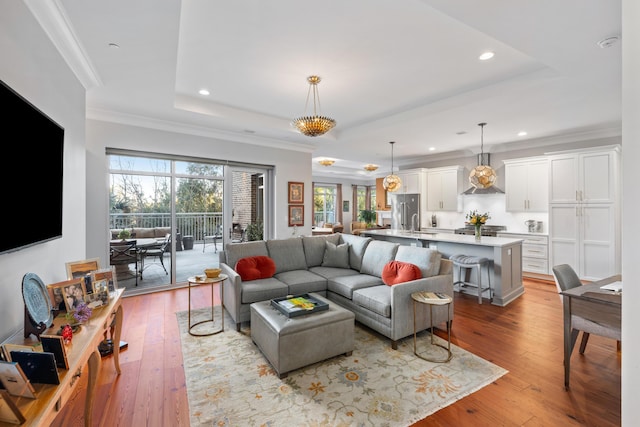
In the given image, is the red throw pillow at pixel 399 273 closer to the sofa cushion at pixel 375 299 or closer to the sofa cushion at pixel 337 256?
the sofa cushion at pixel 375 299

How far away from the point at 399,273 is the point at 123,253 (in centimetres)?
423

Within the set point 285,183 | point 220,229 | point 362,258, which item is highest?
point 285,183

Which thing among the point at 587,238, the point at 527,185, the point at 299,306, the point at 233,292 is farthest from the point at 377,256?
the point at 527,185

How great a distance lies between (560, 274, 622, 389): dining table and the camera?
1.97 metres

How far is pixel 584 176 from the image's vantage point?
5219 millimetres

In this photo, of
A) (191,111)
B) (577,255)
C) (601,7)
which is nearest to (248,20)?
(191,111)

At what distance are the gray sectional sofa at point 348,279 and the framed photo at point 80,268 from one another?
130 cm

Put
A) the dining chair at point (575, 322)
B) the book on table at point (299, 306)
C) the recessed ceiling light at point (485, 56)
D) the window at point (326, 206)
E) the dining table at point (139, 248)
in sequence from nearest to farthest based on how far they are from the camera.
→ the dining chair at point (575, 322) < the book on table at point (299, 306) < the recessed ceiling light at point (485, 56) < the dining table at point (139, 248) < the window at point (326, 206)

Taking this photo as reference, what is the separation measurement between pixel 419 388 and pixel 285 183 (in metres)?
4.63

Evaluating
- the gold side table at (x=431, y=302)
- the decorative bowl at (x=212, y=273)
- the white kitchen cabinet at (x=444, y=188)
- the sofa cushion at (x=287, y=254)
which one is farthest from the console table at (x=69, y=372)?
the white kitchen cabinet at (x=444, y=188)

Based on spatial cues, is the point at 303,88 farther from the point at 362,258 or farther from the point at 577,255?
the point at 577,255

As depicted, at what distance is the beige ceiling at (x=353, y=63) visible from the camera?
2.12 m

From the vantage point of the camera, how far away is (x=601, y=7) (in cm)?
192

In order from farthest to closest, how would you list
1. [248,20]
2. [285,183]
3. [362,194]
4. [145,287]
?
[362,194], [285,183], [145,287], [248,20]
